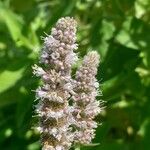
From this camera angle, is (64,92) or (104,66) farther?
(104,66)

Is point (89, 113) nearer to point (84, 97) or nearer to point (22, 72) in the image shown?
point (84, 97)

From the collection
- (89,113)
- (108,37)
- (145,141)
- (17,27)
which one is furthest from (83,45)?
(89,113)

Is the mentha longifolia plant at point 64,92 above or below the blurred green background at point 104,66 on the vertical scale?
below

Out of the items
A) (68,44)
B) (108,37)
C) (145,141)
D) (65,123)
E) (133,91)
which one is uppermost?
(108,37)

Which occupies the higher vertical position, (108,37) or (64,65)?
(108,37)

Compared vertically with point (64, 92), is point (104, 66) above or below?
above
